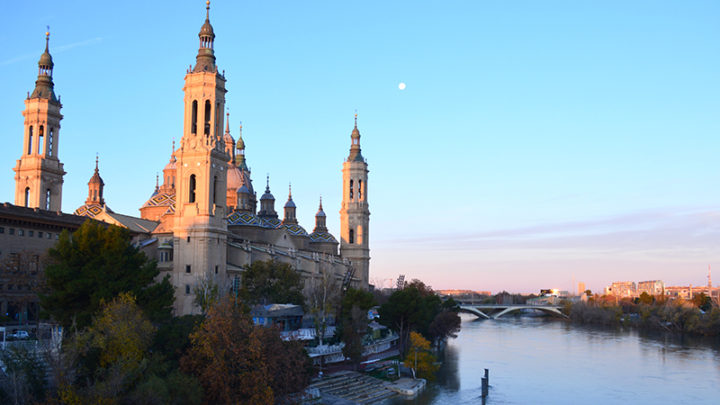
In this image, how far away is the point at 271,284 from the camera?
48.2 m

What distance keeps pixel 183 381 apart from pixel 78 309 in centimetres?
835

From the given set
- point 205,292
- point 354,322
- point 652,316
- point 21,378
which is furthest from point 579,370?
point 652,316

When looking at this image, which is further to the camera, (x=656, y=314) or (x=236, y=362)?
(x=656, y=314)

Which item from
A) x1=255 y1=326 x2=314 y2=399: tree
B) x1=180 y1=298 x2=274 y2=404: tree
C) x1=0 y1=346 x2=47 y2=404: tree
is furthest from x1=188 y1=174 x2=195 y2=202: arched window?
x1=0 y1=346 x2=47 y2=404: tree

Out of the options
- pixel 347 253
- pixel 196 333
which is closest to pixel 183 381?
pixel 196 333

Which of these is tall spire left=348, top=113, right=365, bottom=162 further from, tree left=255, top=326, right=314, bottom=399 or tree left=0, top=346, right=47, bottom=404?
tree left=0, top=346, right=47, bottom=404

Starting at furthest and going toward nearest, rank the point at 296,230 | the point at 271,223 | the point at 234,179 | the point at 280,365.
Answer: the point at 296,230, the point at 234,179, the point at 271,223, the point at 280,365

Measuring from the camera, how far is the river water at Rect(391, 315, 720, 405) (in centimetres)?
4131

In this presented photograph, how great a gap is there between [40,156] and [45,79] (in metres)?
6.84

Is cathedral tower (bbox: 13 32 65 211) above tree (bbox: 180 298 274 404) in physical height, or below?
above

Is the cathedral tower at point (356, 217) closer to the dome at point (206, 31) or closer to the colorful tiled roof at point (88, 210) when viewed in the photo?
the colorful tiled roof at point (88, 210)

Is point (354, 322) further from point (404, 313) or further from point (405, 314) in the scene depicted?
point (405, 314)

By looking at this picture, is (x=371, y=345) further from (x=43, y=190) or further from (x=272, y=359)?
(x=43, y=190)

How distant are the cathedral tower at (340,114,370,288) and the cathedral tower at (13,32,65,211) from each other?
33014mm
